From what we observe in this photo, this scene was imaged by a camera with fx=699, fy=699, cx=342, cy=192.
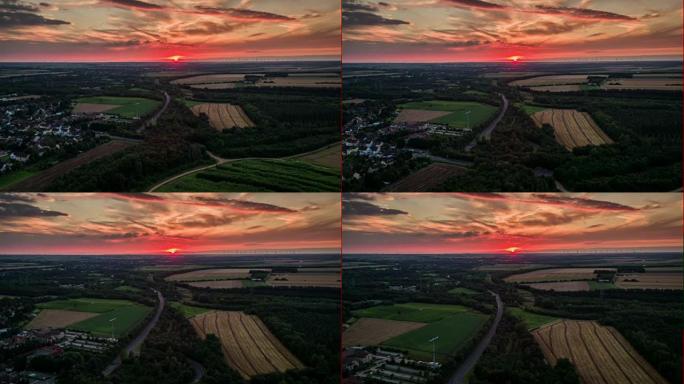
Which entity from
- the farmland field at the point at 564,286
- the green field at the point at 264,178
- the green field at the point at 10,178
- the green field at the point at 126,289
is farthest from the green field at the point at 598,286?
the green field at the point at 10,178

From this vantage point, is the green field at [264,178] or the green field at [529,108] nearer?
the green field at [264,178]

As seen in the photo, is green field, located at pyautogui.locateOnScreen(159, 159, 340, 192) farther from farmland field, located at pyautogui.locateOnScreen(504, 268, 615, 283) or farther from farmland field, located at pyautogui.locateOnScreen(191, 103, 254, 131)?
farmland field, located at pyautogui.locateOnScreen(504, 268, 615, 283)

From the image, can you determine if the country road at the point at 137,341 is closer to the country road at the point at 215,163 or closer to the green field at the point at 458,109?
the country road at the point at 215,163

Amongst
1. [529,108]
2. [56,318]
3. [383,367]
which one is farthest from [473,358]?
[56,318]

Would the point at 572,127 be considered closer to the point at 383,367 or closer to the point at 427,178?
the point at 427,178

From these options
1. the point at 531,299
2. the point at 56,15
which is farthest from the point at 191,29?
the point at 531,299

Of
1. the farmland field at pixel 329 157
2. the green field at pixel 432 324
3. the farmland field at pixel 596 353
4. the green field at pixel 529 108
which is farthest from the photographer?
the green field at pixel 529 108

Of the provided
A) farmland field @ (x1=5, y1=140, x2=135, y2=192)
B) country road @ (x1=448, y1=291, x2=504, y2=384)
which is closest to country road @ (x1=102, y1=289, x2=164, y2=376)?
farmland field @ (x1=5, y1=140, x2=135, y2=192)
